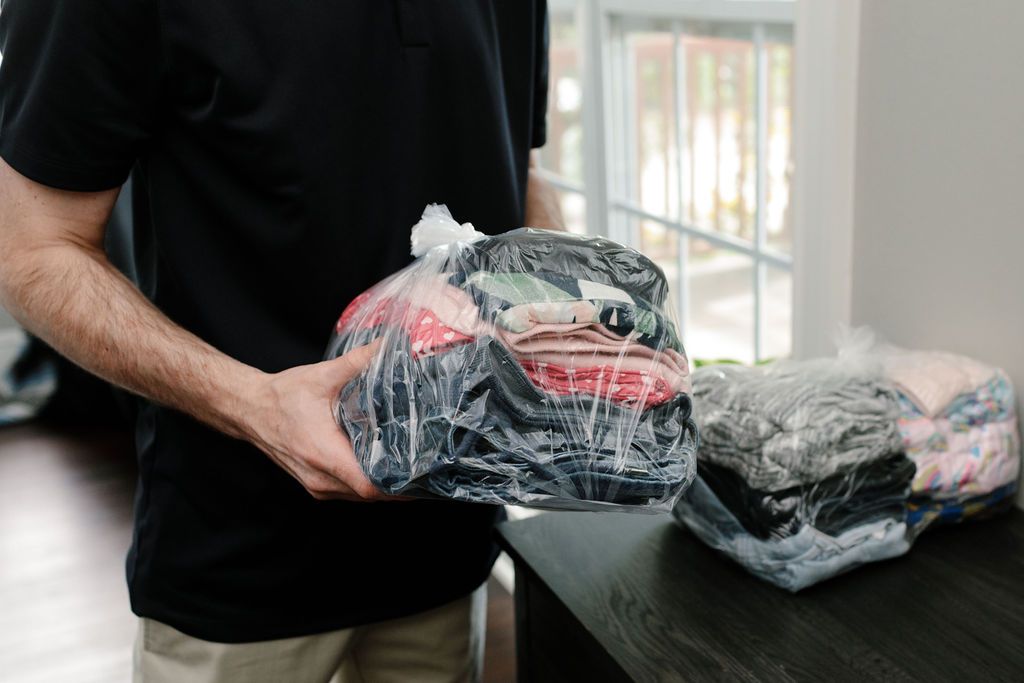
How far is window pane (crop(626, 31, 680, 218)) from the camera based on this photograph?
1910 millimetres

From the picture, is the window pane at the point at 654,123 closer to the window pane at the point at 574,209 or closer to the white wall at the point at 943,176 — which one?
the window pane at the point at 574,209

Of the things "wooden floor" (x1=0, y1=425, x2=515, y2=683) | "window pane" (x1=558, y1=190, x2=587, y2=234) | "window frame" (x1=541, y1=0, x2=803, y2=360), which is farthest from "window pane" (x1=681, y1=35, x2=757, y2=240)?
"wooden floor" (x1=0, y1=425, x2=515, y2=683)

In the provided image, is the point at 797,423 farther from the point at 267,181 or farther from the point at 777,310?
the point at 777,310

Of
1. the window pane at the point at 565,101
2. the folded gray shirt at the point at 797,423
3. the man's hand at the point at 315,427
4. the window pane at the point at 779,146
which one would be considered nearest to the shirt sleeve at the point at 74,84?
the man's hand at the point at 315,427

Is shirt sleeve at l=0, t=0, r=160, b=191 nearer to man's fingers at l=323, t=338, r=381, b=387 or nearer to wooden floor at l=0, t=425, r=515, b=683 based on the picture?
man's fingers at l=323, t=338, r=381, b=387

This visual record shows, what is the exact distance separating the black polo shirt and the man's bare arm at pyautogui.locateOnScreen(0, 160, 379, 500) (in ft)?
0.13

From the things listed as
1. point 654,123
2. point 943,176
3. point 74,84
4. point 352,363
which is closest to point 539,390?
point 352,363

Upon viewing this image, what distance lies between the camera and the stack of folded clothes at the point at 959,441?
3.63 ft

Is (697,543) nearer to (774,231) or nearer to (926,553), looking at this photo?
(926,553)

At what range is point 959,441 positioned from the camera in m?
1.12

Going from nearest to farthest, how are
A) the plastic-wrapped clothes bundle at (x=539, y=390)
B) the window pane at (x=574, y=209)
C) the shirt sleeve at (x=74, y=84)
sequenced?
the plastic-wrapped clothes bundle at (x=539, y=390) < the shirt sleeve at (x=74, y=84) < the window pane at (x=574, y=209)

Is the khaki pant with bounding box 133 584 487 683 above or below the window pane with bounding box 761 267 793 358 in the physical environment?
below

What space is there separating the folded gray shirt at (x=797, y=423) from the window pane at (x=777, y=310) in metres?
0.57

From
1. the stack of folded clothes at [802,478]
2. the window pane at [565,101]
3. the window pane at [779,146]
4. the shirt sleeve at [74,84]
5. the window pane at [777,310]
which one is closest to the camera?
the shirt sleeve at [74,84]
